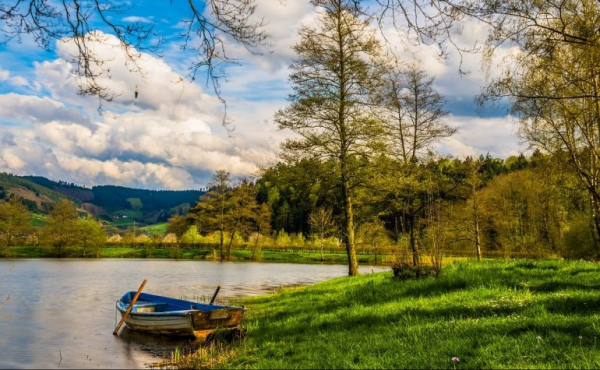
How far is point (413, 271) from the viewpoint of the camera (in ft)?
46.7

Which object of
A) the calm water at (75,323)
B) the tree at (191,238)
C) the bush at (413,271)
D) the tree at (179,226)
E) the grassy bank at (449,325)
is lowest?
the calm water at (75,323)

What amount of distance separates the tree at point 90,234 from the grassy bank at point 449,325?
64.8 m

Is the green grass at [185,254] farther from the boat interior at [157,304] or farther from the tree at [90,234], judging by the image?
the boat interior at [157,304]

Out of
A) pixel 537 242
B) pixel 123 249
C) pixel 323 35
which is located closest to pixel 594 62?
pixel 323 35

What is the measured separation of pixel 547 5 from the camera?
985cm

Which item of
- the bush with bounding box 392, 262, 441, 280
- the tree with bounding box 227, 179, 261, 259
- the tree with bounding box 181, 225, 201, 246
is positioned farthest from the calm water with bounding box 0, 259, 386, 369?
the tree with bounding box 181, 225, 201, 246

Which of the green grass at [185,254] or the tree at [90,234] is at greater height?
the tree at [90,234]

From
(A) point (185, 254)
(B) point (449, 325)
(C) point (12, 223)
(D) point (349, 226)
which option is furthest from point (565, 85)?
(C) point (12, 223)

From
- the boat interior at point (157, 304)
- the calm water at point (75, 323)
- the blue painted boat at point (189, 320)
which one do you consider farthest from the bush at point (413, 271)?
the calm water at point (75, 323)

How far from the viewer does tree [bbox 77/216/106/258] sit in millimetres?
69562

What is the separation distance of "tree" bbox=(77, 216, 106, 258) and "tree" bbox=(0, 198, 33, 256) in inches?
377

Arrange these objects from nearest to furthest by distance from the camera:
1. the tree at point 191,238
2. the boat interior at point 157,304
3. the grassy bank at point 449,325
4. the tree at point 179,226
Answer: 1. the grassy bank at point 449,325
2. the boat interior at point 157,304
3. the tree at point 191,238
4. the tree at point 179,226

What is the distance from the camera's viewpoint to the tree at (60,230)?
6988 cm

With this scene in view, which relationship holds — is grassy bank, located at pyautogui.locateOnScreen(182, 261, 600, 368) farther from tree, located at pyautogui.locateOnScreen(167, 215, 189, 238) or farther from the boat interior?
tree, located at pyautogui.locateOnScreen(167, 215, 189, 238)
